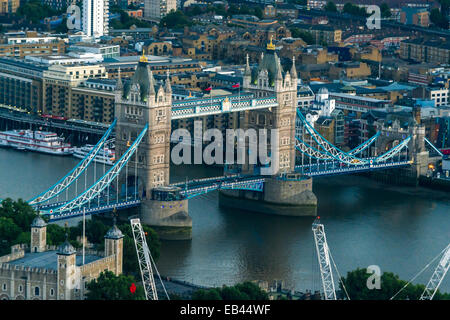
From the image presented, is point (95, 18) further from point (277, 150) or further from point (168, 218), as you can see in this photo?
point (168, 218)

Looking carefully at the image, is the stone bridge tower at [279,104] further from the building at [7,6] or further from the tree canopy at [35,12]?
the building at [7,6]

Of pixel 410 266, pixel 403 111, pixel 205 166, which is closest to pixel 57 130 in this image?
pixel 205 166

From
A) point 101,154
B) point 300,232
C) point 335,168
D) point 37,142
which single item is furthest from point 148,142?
point 37,142

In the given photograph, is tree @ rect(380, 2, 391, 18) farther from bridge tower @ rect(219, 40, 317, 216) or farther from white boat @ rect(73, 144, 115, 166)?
bridge tower @ rect(219, 40, 317, 216)

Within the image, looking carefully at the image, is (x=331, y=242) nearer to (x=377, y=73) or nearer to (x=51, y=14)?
(x=377, y=73)

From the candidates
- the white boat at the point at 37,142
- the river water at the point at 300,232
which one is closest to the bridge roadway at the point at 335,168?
the river water at the point at 300,232

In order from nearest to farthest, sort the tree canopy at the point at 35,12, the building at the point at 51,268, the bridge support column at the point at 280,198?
the building at the point at 51,268 → the bridge support column at the point at 280,198 → the tree canopy at the point at 35,12
